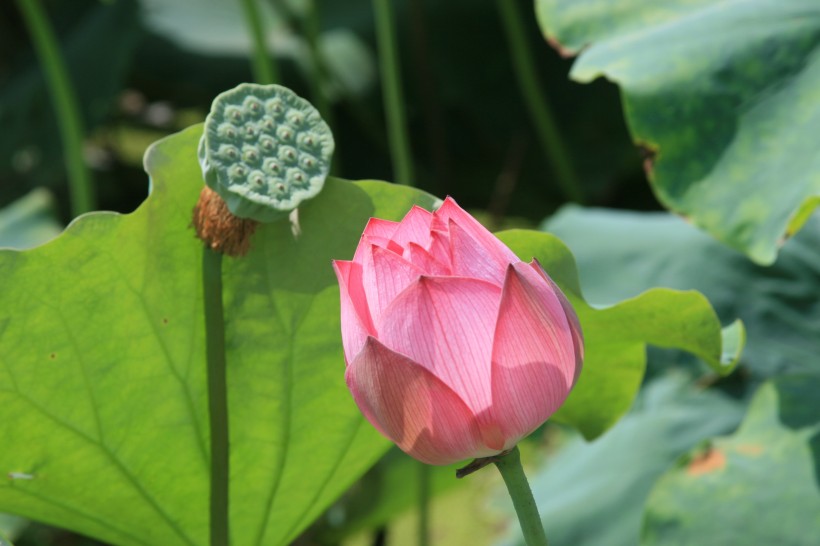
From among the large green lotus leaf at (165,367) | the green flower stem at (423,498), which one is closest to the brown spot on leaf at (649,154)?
the large green lotus leaf at (165,367)

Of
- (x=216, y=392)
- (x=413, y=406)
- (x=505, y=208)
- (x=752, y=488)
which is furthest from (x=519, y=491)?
(x=505, y=208)

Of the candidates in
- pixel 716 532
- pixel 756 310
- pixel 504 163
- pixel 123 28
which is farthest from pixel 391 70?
pixel 504 163

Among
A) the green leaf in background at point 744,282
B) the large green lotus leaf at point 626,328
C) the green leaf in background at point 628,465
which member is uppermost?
the large green lotus leaf at point 626,328

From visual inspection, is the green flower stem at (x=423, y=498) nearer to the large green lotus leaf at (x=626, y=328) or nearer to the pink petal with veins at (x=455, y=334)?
the large green lotus leaf at (x=626, y=328)

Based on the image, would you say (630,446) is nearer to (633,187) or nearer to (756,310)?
(756,310)

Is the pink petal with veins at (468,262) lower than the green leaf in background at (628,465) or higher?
higher

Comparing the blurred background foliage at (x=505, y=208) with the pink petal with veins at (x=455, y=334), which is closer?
the pink petal with veins at (x=455, y=334)

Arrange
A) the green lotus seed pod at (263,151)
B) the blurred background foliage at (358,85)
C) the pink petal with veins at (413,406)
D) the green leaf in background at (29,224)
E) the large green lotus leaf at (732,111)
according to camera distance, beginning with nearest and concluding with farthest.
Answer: the pink petal with veins at (413,406) < the green lotus seed pod at (263,151) < the large green lotus leaf at (732,111) < the green leaf in background at (29,224) < the blurred background foliage at (358,85)
